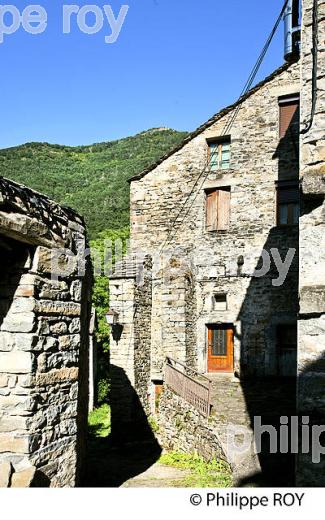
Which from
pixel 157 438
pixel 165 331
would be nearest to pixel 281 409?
pixel 157 438

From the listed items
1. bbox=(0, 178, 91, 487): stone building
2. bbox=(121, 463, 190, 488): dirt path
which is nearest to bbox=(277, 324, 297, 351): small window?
bbox=(121, 463, 190, 488): dirt path

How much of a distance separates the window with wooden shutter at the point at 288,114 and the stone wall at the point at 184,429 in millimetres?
8113

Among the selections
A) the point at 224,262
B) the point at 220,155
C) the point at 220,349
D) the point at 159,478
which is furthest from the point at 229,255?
the point at 159,478

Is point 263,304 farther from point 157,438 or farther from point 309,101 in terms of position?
point 309,101

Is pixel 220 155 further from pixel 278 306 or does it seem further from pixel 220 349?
pixel 220 349

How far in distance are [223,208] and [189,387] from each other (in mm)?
5848

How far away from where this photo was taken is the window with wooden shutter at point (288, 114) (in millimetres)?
14062

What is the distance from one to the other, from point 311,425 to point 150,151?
177 ft

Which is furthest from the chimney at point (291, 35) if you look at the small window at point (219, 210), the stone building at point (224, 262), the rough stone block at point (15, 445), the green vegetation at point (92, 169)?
A: the green vegetation at point (92, 169)

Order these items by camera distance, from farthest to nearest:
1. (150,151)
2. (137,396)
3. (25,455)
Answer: (150,151) < (137,396) < (25,455)

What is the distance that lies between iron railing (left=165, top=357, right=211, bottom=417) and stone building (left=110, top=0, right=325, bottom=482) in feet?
3.49

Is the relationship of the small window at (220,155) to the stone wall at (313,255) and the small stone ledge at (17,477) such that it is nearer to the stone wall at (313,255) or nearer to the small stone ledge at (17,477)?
the stone wall at (313,255)

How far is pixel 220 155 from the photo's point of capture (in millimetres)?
15266
